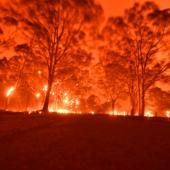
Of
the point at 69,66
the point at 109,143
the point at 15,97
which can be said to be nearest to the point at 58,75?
the point at 69,66

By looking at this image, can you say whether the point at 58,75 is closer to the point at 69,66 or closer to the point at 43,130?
the point at 69,66

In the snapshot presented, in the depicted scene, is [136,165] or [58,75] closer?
[136,165]

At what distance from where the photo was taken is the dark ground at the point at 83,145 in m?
11.7

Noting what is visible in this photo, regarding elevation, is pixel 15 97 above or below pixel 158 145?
above

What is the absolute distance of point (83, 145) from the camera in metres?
14.2

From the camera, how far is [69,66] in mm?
42062

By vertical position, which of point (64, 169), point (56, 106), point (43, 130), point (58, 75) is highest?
point (58, 75)

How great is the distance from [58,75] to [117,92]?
11.9 meters

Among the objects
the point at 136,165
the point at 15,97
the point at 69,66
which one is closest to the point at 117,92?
the point at 69,66

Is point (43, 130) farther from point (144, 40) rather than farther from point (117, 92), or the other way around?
point (117, 92)

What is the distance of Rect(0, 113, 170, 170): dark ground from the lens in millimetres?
11703

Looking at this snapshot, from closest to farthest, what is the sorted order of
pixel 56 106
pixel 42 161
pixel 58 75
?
1. pixel 42 161
2. pixel 58 75
3. pixel 56 106

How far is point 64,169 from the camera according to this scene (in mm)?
11102

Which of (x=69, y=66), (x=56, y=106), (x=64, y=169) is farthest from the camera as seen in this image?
(x=56, y=106)
